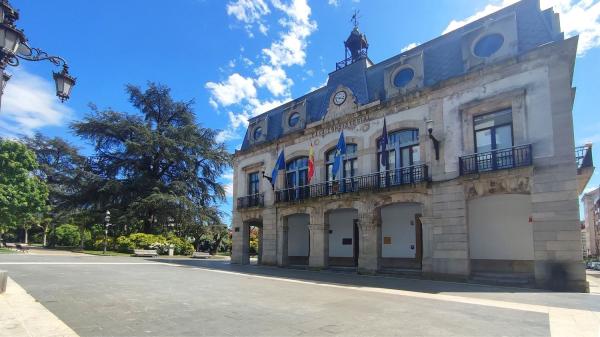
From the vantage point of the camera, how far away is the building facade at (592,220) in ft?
272

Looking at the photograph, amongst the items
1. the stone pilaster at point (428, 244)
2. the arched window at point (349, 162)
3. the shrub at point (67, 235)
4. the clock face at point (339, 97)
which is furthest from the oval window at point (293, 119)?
the shrub at point (67, 235)

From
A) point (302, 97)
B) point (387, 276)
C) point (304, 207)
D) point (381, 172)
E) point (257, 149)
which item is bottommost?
point (387, 276)

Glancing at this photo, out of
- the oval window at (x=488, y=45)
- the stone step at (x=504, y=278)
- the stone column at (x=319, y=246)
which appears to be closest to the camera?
the stone step at (x=504, y=278)

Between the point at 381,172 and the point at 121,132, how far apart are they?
1115 inches

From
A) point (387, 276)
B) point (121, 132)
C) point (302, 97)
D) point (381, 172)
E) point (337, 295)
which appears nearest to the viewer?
point (337, 295)

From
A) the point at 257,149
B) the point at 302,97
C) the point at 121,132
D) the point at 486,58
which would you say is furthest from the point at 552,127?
the point at 121,132

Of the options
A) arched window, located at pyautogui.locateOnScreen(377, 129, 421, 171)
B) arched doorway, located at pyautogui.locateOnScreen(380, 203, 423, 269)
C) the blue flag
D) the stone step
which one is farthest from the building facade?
the blue flag

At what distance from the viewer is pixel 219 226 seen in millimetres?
39969

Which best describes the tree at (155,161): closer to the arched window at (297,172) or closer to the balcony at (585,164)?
the arched window at (297,172)

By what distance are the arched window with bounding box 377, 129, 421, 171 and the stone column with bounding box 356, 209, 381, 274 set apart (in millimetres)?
2580

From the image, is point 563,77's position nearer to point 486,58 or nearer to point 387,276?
point 486,58

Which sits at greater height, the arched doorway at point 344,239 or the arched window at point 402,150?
the arched window at point 402,150

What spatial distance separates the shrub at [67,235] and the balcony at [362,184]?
111ft

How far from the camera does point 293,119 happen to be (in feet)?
84.5
